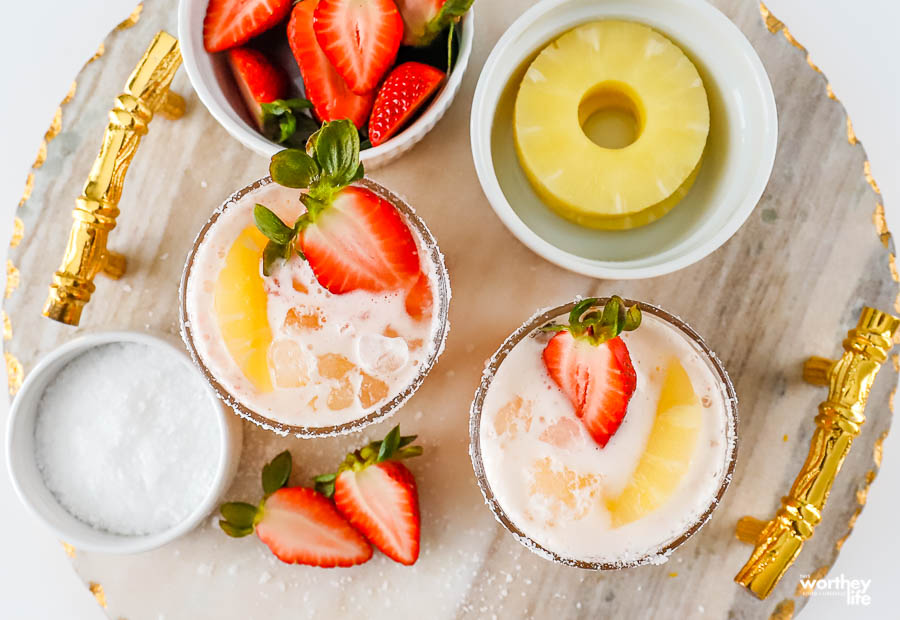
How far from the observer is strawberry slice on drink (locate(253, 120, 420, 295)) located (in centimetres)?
90

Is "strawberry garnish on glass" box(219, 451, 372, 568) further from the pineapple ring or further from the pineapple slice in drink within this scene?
the pineapple ring

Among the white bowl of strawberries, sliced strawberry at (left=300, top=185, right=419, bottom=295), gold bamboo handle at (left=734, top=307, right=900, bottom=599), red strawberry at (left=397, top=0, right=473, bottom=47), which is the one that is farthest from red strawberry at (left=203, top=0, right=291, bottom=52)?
gold bamboo handle at (left=734, top=307, right=900, bottom=599)

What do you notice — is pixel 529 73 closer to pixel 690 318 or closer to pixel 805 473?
pixel 690 318

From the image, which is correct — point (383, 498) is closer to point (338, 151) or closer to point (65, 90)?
point (338, 151)

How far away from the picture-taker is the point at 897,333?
1.14 meters

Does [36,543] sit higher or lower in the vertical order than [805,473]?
lower

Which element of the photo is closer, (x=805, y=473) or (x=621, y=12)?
(x=805, y=473)

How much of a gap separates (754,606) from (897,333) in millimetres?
439

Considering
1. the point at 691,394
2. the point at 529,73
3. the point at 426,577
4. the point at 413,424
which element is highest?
the point at 529,73

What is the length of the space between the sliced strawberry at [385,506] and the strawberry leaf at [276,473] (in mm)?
77

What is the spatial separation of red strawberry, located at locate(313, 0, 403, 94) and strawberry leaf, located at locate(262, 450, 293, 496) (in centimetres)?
53

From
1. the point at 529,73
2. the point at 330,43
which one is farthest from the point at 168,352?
the point at 529,73

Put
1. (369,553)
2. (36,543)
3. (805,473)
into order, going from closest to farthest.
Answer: (805,473), (369,553), (36,543)

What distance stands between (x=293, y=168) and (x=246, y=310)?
0.21 m
